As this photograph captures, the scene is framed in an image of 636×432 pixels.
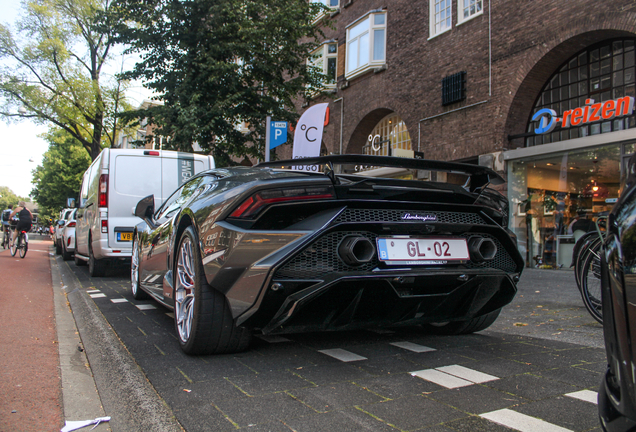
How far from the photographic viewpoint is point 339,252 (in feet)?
9.13

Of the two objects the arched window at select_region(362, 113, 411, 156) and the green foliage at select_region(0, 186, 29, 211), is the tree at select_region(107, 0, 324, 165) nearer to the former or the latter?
the arched window at select_region(362, 113, 411, 156)

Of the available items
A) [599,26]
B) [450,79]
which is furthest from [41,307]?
[450,79]

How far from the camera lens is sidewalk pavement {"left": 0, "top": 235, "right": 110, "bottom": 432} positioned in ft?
7.79

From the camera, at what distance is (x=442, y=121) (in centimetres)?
1498

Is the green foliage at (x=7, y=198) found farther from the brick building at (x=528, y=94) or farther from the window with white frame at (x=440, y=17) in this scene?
the window with white frame at (x=440, y=17)

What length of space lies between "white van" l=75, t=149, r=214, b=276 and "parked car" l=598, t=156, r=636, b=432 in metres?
8.10

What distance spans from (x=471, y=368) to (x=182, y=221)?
211 centimetres

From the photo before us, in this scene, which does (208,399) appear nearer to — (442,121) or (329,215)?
(329,215)

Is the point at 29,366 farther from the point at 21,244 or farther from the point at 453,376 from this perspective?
the point at 21,244

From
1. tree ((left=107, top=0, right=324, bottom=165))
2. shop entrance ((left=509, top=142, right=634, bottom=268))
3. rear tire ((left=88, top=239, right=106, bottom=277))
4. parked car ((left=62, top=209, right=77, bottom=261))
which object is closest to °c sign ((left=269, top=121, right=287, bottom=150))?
tree ((left=107, top=0, right=324, bottom=165))

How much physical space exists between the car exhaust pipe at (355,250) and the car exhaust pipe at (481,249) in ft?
2.33

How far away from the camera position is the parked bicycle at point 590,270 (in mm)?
4336

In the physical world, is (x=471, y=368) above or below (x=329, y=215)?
below

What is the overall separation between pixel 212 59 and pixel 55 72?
17104mm
